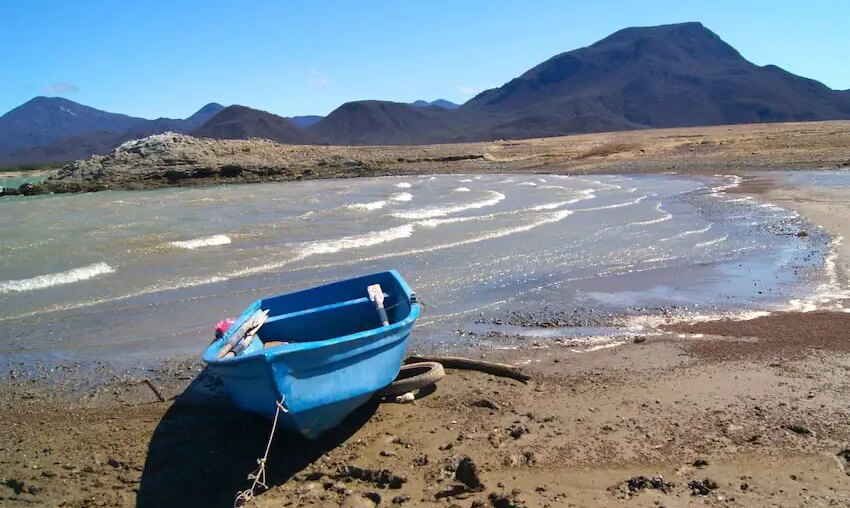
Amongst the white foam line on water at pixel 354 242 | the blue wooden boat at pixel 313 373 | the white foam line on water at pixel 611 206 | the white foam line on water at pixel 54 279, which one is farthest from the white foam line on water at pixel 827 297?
the white foam line on water at pixel 54 279

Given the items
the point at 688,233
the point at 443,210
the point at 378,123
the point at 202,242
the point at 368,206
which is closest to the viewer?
the point at 688,233

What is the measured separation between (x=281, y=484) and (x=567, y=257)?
9093mm

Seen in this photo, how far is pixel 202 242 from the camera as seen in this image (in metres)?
15.2

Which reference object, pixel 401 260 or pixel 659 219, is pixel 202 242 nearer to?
pixel 401 260

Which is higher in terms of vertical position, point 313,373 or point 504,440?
point 313,373

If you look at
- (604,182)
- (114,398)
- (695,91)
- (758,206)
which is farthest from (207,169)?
(695,91)

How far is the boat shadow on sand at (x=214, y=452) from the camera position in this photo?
4574 millimetres

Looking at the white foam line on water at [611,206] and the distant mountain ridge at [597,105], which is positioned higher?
the distant mountain ridge at [597,105]

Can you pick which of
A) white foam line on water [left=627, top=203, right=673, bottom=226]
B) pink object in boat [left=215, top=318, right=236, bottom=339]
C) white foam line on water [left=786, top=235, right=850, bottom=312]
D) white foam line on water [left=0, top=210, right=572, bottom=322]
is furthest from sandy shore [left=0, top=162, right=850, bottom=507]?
white foam line on water [left=627, top=203, right=673, bottom=226]

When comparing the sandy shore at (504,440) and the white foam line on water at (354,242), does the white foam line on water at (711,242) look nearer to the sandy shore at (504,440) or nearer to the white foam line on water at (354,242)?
the white foam line on water at (354,242)

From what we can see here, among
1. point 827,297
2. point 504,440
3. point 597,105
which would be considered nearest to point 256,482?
point 504,440

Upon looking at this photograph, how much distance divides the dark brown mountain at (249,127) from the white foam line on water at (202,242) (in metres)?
90.7

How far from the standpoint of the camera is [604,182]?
97.0 ft

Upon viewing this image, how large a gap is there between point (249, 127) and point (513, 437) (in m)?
113
